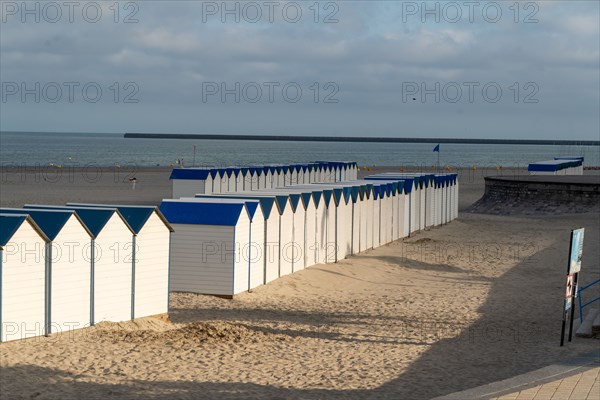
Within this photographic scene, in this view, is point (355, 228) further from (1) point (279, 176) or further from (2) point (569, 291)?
(1) point (279, 176)

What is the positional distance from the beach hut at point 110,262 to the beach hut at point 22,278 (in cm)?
115

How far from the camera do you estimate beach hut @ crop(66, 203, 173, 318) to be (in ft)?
50.3

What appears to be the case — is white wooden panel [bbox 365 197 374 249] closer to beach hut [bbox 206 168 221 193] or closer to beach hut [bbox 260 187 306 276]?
beach hut [bbox 260 187 306 276]

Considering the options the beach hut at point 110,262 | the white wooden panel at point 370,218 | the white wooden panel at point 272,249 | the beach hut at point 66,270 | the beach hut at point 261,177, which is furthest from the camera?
the beach hut at point 261,177

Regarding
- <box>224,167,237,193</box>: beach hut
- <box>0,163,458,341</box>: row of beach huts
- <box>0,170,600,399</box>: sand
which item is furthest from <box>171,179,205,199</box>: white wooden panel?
<box>0,170,600,399</box>: sand

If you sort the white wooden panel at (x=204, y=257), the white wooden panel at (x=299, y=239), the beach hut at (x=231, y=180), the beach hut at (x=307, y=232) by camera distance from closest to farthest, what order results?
the white wooden panel at (x=204, y=257)
the white wooden panel at (x=299, y=239)
the beach hut at (x=307, y=232)
the beach hut at (x=231, y=180)

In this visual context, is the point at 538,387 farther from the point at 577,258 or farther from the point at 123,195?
the point at 123,195

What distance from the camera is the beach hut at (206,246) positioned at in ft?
60.2

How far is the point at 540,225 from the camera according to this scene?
37781 millimetres

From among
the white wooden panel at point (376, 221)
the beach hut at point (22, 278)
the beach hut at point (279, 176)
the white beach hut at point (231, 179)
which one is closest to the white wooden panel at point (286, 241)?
the white wooden panel at point (376, 221)

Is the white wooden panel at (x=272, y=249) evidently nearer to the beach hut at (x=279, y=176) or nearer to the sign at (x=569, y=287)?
the sign at (x=569, y=287)

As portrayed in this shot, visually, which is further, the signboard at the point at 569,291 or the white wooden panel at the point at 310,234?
the white wooden panel at the point at 310,234

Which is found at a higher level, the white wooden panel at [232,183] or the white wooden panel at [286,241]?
the white wooden panel at [232,183]

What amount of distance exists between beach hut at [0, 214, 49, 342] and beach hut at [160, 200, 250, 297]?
5.31 meters
